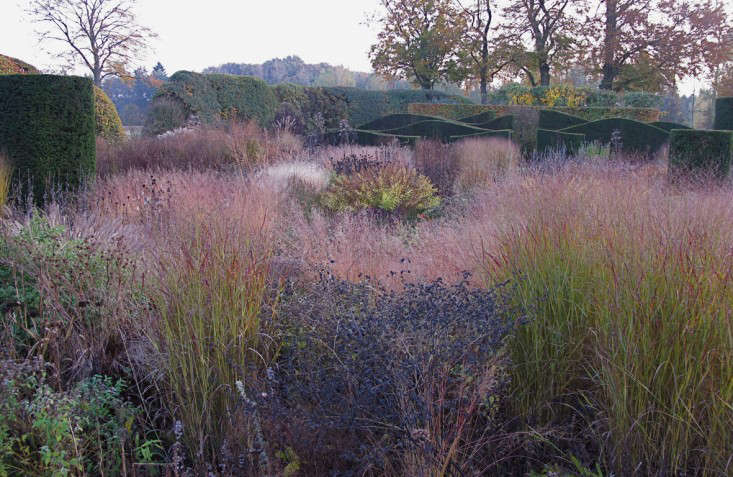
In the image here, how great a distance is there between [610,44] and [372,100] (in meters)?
10.9

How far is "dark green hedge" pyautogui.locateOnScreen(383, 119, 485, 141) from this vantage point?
1341cm

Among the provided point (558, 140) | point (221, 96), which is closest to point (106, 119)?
point (221, 96)

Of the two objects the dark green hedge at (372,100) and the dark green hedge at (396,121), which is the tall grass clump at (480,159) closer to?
the dark green hedge at (396,121)

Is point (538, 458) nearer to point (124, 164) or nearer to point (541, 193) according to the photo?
point (541, 193)

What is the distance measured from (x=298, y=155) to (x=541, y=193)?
6838mm

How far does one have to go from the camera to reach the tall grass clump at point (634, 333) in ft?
7.08

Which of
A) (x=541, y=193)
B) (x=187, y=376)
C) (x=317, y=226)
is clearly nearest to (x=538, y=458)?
(x=187, y=376)

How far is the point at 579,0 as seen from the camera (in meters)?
26.9

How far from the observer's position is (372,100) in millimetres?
24594

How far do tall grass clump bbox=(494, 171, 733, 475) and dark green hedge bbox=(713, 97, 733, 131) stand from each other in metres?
14.5

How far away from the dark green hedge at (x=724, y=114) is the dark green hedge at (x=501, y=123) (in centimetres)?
552

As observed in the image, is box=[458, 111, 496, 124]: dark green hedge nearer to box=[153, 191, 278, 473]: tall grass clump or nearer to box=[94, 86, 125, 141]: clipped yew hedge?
box=[94, 86, 125, 141]: clipped yew hedge

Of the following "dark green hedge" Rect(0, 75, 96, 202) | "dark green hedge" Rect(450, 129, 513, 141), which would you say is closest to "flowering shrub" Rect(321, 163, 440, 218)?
"dark green hedge" Rect(0, 75, 96, 202)

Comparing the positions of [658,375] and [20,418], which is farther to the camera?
[20,418]
